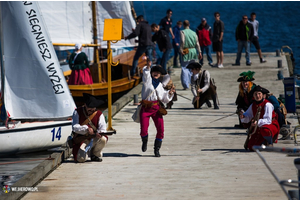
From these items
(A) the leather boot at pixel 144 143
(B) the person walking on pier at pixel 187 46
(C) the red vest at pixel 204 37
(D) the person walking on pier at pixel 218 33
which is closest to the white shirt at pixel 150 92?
(A) the leather boot at pixel 144 143

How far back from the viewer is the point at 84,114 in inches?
361

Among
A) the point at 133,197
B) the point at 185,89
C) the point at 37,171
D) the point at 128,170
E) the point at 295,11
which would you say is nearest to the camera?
the point at 133,197

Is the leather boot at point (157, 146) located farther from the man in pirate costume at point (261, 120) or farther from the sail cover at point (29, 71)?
the sail cover at point (29, 71)

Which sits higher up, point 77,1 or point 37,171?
point 77,1

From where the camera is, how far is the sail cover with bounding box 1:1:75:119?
1244 cm

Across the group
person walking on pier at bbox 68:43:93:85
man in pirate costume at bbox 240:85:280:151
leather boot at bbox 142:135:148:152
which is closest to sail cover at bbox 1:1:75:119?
leather boot at bbox 142:135:148:152

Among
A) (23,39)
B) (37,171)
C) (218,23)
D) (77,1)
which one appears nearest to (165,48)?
(218,23)

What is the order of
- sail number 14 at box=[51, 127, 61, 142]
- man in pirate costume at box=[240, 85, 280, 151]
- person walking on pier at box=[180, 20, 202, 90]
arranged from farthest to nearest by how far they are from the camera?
person walking on pier at box=[180, 20, 202, 90] < sail number 14 at box=[51, 127, 61, 142] < man in pirate costume at box=[240, 85, 280, 151]

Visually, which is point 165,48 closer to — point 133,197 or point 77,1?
point 77,1

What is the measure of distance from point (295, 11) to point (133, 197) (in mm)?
112902

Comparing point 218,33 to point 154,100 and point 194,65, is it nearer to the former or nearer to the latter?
point 194,65

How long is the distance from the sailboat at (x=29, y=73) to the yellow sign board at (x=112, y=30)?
1785mm

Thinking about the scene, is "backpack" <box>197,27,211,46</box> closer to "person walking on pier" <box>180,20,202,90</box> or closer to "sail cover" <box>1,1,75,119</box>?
"person walking on pier" <box>180,20,202,90</box>

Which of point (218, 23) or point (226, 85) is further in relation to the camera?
point (218, 23)
